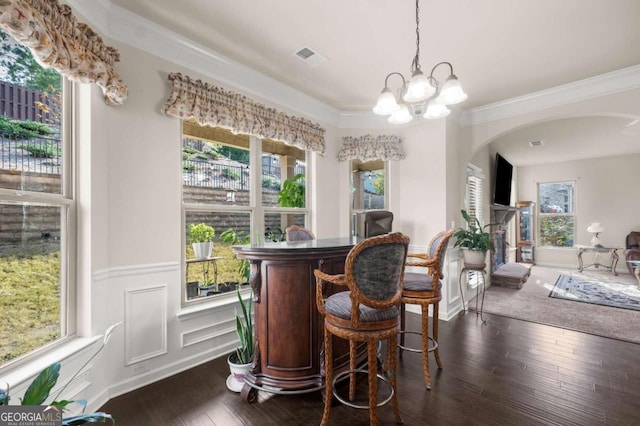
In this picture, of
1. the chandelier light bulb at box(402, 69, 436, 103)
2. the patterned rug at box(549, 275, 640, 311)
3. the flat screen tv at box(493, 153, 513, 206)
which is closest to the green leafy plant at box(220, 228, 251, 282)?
the chandelier light bulb at box(402, 69, 436, 103)

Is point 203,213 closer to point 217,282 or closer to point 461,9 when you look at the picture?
point 217,282

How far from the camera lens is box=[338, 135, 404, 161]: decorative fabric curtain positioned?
4.08 m

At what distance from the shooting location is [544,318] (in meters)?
3.71

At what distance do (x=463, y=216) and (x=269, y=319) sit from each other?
10.6 feet

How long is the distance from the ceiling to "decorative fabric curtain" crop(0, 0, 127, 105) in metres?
0.54

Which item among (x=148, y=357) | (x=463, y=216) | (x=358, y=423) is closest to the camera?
(x=358, y=423)

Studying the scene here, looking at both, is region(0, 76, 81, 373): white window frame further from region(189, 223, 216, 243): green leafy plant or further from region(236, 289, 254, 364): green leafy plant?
region(236, 289, 254, 364): green leafy plant

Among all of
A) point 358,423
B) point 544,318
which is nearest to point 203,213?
point 358,423

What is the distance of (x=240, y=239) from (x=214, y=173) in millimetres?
751

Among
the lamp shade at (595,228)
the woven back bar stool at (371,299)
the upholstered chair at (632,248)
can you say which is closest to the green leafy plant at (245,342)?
the woven back bar stool at (371,299)

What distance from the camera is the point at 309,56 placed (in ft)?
9.10

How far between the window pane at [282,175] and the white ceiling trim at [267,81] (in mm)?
529

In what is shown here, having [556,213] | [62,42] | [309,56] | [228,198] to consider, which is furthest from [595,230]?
[62,42]

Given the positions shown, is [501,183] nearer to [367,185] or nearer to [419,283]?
[367,185]
